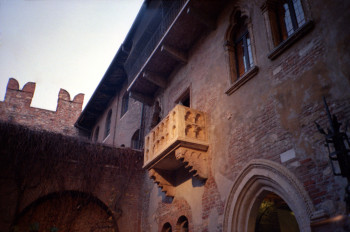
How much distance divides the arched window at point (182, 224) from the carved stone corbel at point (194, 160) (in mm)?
1588

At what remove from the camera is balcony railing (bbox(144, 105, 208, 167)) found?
23.3 ft

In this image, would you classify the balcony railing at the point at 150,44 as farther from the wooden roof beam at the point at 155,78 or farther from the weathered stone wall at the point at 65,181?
the weathered stone wall at the point at 65,181

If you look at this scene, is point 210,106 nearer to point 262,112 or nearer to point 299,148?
point 262,112

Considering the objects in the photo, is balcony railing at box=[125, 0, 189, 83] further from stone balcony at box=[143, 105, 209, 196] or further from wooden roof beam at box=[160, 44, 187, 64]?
stone balcony at box=[143, 105, 209, 196]

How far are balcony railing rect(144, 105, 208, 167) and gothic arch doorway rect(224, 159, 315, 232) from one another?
5.22 feet

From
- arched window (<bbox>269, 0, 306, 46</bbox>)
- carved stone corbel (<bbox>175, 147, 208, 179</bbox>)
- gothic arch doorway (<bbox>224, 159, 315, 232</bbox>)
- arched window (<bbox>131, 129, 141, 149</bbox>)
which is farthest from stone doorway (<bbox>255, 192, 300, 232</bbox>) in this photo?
arched window (<bbox>131, 129, 141, 149</bbox>)

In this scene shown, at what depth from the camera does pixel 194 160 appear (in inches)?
279

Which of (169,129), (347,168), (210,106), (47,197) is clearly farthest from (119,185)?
(347,168)

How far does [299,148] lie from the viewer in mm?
4746

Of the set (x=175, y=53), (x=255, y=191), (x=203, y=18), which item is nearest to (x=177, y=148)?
(x=255, y=191)

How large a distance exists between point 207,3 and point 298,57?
3676 mm

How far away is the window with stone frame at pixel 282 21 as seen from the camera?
553 centimetres

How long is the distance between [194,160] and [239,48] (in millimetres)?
2827

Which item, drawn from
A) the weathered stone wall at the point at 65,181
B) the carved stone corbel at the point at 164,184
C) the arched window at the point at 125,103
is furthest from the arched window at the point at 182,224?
the arched window at the point at 125,103
